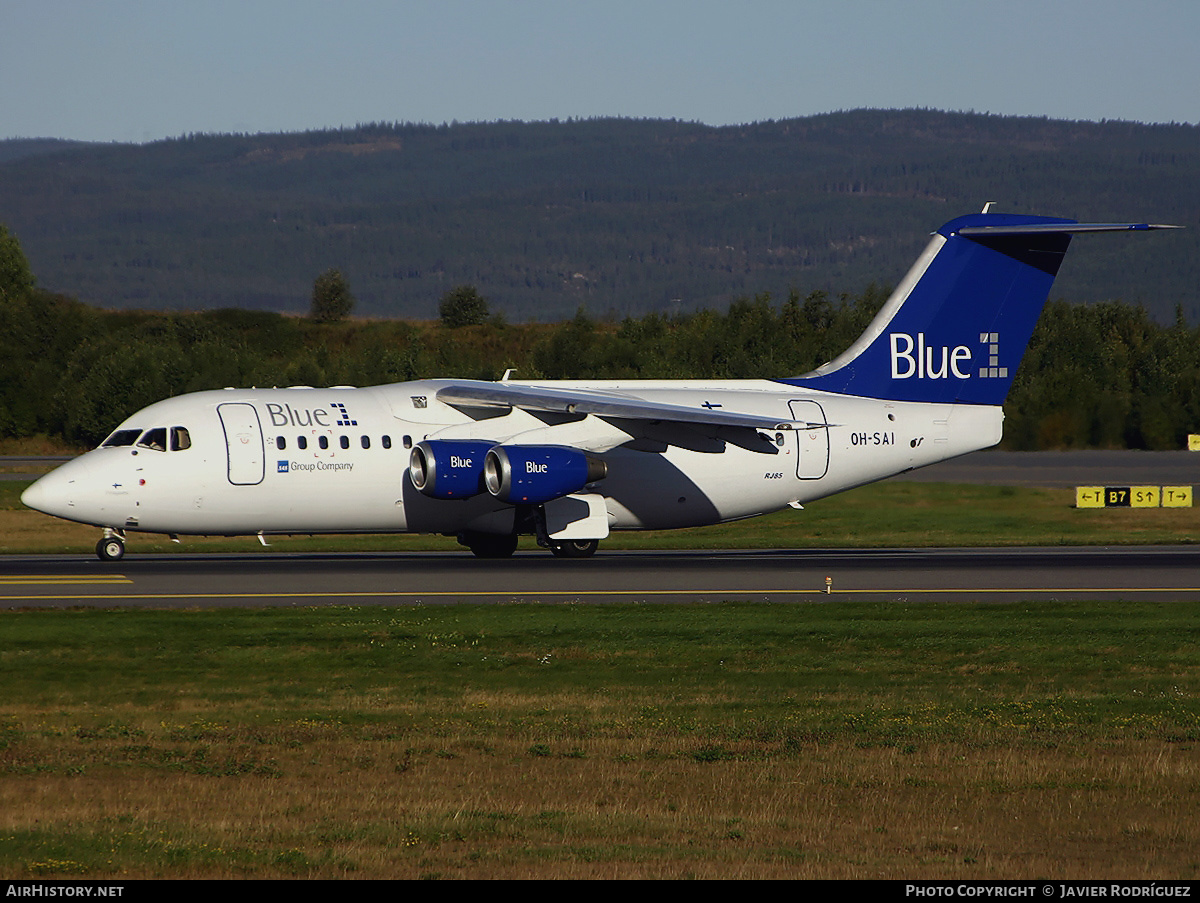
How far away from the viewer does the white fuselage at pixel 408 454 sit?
91.2 feet

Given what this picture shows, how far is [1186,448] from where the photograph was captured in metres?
65.6

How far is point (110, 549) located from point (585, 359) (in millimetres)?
50075

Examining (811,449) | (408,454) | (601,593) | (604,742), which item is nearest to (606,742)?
(604,742)

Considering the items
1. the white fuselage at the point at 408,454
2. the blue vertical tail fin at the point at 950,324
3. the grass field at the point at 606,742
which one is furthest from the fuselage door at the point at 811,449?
the grass field at the point at 606,742

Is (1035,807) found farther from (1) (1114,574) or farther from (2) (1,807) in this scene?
(1) (1114,574)

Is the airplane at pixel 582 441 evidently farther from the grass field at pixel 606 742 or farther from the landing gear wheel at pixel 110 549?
the grass field at pixel 606 742

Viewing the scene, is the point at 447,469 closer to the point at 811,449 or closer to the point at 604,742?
the point at 811,449

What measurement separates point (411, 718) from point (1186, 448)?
5758 centimetres

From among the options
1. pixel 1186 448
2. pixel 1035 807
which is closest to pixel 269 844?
pixel 1035 807

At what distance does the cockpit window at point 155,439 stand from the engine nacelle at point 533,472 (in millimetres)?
6218

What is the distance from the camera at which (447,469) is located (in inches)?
1095

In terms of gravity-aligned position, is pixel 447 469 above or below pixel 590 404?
below

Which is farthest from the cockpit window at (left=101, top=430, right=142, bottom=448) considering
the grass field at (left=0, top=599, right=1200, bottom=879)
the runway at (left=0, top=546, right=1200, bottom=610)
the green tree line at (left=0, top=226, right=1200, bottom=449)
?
the green tree line at (left=0, top=226, right=1200, bottom=449)

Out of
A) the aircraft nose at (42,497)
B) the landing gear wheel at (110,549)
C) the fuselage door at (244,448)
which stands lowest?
the landing gear wheel at (110,549)
